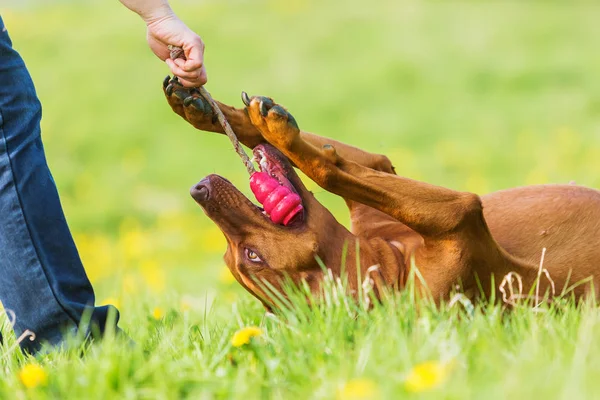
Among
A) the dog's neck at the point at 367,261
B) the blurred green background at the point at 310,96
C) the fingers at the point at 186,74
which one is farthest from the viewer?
the blurred green background at the point at 310,96

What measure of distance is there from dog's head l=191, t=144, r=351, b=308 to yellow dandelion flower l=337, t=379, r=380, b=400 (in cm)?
122

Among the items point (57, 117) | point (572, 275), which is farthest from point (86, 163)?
point (572, 275)

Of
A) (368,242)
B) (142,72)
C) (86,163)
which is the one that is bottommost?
(86,163)

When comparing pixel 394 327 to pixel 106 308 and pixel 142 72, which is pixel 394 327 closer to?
pixel 106 308

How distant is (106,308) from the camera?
3174mm

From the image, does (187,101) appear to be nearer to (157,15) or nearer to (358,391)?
(157,15)

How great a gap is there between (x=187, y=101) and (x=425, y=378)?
1916mm

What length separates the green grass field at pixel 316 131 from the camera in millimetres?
2248

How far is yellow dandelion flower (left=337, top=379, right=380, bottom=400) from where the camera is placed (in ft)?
6.11

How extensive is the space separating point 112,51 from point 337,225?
1030 centimetres

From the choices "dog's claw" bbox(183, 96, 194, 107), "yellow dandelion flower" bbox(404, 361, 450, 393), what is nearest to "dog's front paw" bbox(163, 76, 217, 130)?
"dog's claw" bbox(183, 96, 194, 107)

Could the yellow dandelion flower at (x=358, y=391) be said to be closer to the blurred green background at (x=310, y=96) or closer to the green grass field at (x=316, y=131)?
the green grass field at (x=316, y=131)

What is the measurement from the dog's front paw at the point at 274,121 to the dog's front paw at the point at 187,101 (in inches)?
16.8

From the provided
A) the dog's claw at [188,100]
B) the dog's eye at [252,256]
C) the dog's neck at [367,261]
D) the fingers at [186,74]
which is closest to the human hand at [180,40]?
the fingers at [186,74]
